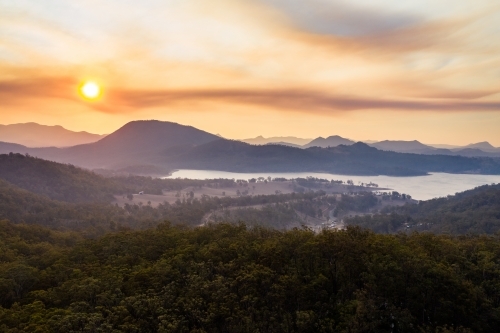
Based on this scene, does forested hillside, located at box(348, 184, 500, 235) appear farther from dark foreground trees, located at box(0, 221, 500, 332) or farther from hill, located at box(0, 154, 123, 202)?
hill, located at box(0, 154, 123, 202)

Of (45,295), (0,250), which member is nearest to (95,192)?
(0,250)

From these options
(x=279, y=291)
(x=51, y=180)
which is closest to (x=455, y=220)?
(x=279, y=291)

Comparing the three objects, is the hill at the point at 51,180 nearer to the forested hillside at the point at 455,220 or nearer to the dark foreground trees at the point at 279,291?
the forested hillside at the point at 455,220

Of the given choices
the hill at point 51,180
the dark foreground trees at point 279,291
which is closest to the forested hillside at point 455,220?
the dark foreground trees at point 279,291

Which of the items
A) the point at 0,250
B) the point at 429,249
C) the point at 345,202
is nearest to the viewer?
the point at 429,249

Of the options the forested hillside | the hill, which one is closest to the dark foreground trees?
the forested hillside

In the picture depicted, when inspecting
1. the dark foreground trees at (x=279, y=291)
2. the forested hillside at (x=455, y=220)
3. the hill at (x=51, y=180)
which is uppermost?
the hill at (x=51, y=180)

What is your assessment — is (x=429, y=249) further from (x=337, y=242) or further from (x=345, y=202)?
(x=345, y=202)

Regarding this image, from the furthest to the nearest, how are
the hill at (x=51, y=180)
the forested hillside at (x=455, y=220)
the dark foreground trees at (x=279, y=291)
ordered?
the hill at (x=51, y=180) < the forested hillside at (x=455, y=220) < the dark foreground trees at (x=279, y=291)
